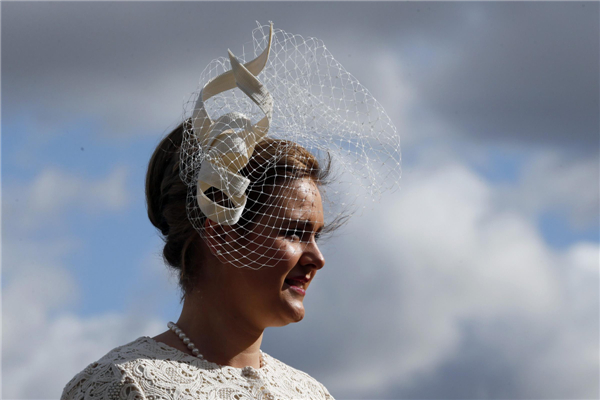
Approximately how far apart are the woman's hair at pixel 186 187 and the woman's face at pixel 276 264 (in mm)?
127

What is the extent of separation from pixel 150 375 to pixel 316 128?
2017 mm

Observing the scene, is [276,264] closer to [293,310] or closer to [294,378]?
[293,310]

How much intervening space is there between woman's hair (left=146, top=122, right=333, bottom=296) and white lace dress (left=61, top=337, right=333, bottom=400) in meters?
0.54

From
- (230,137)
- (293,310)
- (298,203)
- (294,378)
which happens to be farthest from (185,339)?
(230,137)

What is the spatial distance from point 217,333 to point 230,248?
1.94 feet

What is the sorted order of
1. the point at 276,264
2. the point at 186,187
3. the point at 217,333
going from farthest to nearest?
1. the point at 186,187
2. the point at 217,333
3. the point at 276,264

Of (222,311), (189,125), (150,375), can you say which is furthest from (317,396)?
(189,125)

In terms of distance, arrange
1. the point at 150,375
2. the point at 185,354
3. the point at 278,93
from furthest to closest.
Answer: the point at 278,93
the point at 185,354
the point at 150,375

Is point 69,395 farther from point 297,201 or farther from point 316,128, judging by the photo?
point 316,128

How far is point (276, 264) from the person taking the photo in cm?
441

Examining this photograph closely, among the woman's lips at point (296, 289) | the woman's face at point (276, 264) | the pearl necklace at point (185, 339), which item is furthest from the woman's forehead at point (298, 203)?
the pearl necklace at point (185, 339)

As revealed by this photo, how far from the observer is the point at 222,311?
459cm

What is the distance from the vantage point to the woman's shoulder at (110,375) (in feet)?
13.6

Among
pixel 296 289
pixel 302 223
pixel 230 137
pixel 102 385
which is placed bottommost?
pixel 102 385
